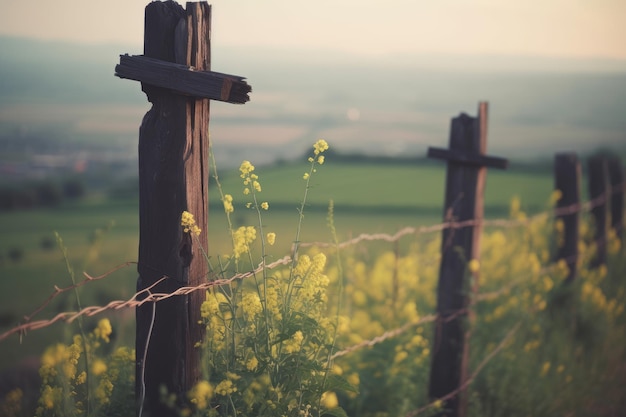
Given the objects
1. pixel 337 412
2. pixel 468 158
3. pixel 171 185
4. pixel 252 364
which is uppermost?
pixel 468 158

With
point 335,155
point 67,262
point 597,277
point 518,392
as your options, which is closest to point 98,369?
point 67,262

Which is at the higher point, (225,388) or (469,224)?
(469,224)

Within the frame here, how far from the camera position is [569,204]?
21.7 feet

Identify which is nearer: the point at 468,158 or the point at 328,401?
the point at 328,401

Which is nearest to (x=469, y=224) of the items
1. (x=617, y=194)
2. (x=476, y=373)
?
(x=476, y=373)

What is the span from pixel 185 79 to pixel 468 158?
2416 millimetres

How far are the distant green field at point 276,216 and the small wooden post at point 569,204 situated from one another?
788 millimetres

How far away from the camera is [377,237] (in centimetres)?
391

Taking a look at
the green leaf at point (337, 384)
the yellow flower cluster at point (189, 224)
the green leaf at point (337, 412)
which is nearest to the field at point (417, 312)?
the yellow flower cluster at point (189, 224)

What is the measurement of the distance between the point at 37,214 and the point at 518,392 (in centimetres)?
1260

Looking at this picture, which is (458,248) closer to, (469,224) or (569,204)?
(469,224)

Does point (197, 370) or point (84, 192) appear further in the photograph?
point (84, 192)

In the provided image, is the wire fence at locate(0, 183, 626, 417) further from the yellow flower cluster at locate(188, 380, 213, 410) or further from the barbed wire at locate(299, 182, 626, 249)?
the yellow flower cluster at locate(188, 380, 213, 410)

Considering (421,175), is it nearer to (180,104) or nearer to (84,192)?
(84,192)
